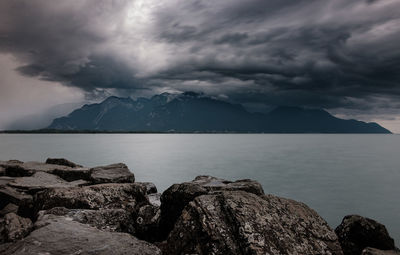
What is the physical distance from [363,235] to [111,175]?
12.1 meters

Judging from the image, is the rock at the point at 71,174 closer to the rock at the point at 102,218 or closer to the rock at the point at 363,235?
the rock at the point at 102,218

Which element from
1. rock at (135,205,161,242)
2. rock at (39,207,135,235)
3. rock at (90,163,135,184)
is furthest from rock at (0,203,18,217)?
rock at (135,205,161,242)

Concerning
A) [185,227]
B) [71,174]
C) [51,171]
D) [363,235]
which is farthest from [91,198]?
[51,171]

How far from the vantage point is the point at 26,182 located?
48.3 ft

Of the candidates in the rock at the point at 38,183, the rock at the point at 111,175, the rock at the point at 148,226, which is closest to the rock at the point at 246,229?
the rock at the point at 148,226

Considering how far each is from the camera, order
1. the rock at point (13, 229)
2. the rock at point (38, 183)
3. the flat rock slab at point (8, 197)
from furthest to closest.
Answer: the rock at point (38, 183)
the flat rock slab at point (8, 197)
the rock at point (13, 229)

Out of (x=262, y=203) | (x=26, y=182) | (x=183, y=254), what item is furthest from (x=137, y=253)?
(x=26, y=182)

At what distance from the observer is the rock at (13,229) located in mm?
7296

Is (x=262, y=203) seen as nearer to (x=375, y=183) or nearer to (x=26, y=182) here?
(x=26, y=182)

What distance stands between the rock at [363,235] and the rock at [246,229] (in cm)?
260

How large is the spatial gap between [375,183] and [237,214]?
46255 millimetres

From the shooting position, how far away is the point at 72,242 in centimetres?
569

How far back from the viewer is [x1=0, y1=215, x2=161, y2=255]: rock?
5.38 m

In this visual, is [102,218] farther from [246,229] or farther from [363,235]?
[363,235]
